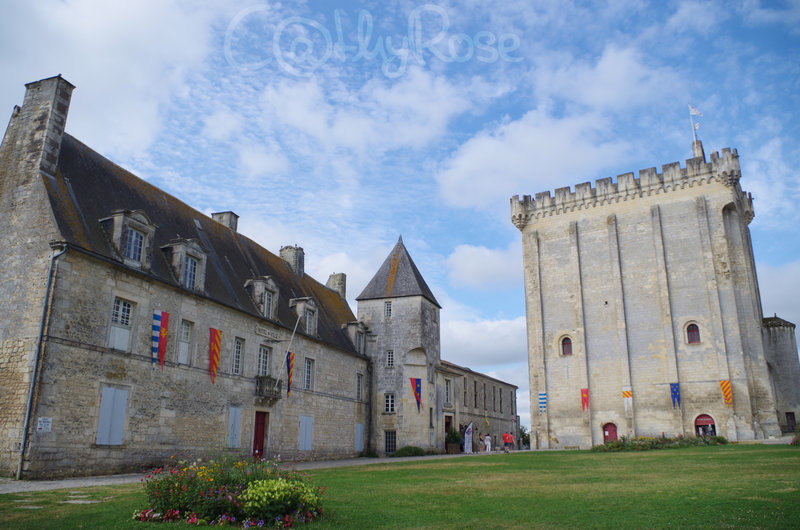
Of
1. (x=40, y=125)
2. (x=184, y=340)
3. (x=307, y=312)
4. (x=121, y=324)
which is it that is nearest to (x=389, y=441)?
(x=307, y=312)

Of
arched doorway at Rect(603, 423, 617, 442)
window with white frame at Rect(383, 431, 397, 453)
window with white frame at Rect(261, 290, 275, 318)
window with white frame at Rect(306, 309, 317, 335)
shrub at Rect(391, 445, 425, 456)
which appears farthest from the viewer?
arched doorway at Rect(603, 423, 617, 442)

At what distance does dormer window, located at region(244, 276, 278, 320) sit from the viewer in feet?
80.6

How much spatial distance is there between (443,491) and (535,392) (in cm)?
2634

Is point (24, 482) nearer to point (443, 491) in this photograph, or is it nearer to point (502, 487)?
point (443, 491)

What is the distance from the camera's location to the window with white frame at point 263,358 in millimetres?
24156

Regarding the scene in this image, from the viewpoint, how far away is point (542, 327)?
3622 cm

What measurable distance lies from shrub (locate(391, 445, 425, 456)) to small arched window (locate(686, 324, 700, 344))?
1565cm

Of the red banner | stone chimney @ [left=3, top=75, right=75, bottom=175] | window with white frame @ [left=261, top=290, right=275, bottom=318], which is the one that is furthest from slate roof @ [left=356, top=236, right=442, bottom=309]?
stone chimney @ [left=3, top=75, right=75, bottom=175]

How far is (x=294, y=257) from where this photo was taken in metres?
32.6

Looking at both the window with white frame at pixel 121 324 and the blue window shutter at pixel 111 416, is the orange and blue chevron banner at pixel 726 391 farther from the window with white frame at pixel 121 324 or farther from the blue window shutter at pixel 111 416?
the window with white frame at pixel 121 324

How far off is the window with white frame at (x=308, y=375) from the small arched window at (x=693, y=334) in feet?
66.2

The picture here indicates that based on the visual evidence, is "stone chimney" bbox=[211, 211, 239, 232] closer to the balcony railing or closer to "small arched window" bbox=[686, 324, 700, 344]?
the balcony railing

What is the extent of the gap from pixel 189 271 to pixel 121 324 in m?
3.52

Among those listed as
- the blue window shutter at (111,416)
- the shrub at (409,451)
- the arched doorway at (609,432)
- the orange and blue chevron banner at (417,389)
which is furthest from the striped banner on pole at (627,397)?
the blue window shutter at (111,416)
